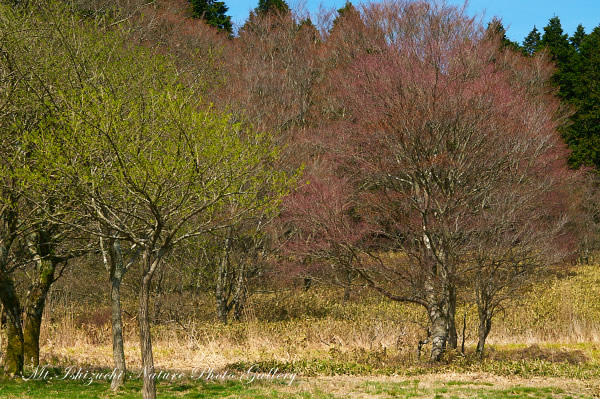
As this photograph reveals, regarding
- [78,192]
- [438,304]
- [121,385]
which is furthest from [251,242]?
[78,192]

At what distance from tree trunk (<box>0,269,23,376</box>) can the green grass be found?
1.03ft

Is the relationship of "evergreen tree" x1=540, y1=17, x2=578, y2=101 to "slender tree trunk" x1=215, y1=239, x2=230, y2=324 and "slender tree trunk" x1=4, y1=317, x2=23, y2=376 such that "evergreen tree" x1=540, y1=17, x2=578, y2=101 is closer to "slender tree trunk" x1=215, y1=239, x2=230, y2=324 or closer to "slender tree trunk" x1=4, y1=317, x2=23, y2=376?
"slender tree trunk" x1=215, y1=239, x2=230, y2=324

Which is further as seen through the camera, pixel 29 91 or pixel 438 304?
pixel 438 304

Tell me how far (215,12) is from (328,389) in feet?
106

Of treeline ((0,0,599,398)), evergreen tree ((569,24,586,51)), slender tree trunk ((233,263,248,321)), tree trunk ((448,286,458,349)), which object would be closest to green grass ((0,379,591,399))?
treeline ((0,0,599,398))

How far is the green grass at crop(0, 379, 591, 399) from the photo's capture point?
8.03 meters

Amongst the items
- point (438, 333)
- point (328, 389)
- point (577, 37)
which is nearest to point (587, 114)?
point (577, 37)

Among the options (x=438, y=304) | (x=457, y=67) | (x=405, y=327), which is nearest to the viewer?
(x=438, y=304)

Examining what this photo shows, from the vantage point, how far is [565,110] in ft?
97.0

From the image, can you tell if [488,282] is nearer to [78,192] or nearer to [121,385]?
[121,385]

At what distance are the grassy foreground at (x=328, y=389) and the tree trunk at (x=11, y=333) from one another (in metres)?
0.33

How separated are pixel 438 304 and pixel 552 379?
2.53 metres

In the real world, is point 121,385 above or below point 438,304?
below

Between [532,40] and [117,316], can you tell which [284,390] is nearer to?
[117,316]
